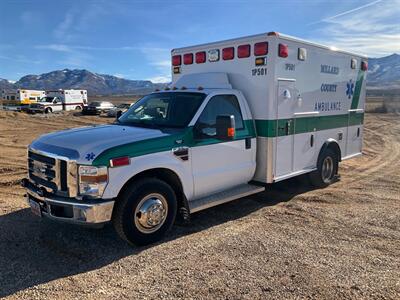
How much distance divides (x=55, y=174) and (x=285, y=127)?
12.6 ft

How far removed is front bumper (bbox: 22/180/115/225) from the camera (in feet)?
14.0

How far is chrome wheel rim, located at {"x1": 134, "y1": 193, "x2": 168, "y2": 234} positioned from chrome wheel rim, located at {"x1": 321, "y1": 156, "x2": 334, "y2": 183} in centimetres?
423

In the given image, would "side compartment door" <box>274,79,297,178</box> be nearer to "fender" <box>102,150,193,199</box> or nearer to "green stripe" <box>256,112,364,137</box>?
"green stripe" <box>256,112,364,137</box>

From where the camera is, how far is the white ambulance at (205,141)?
444 centimetres

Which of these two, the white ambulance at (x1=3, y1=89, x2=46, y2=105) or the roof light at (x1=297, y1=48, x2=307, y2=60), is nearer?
the roof light at (x1=297, y1=48, x2=307, y2=60)

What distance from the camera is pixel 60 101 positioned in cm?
4272

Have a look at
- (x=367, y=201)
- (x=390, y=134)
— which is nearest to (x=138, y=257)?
(x=367, y=201)

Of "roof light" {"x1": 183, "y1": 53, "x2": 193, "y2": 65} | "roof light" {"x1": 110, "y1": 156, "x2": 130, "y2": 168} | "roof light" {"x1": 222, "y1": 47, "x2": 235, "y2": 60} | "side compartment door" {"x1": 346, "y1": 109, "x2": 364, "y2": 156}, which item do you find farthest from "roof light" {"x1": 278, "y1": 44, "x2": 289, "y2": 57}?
"roof light" {"x1": 110, "y1": 156, "x2": 130, "y2": 168}

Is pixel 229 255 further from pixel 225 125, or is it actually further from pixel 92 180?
pixel 92 180

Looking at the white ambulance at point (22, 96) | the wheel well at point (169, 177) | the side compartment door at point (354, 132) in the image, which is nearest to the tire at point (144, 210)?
the wheel well at point (169, 177)

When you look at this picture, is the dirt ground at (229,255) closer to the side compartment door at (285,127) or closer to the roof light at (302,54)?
the side compartment door at (285,127)

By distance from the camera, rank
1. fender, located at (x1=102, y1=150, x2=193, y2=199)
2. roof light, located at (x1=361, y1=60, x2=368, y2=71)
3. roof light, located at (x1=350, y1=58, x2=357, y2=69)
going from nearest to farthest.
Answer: fender, located at (x1=102, y1=150, x2=193, y2=199)
roof light, located at (x1=350, y1=58, x2=357, y2=69)
roof light, located at (x1=361, y1=60, x2=368, y2=71)

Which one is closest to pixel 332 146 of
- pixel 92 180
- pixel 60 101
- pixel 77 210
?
pixel 92 180

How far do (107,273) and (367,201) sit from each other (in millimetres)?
4862
